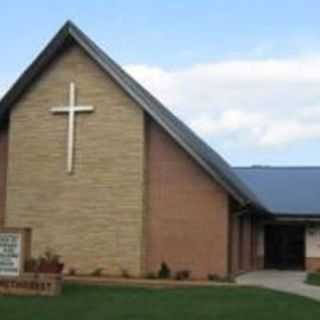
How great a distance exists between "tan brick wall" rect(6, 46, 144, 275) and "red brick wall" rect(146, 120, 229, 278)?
521mm

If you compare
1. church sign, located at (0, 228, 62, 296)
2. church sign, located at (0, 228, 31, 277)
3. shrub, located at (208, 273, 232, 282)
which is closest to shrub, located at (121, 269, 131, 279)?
shrub, located at (208, 273, 232, 282)

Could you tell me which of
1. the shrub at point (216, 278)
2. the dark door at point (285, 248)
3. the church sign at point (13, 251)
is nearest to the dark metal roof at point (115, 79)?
the shrub at point (216, 278)

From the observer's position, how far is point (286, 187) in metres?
46.6

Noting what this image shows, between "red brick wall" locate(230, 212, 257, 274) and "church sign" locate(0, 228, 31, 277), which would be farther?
"red brick wall" locate(230, 212, 257, 274)

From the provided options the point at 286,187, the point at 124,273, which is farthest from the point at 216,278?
the point at 286,187

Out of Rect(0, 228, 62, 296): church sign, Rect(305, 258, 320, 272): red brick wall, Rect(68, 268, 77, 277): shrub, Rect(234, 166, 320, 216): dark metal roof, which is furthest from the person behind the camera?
Rect(234, 166, 320, 216): dark metal roof

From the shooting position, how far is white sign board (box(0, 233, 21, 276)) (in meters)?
24.6

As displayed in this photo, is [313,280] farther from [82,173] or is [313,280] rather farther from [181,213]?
[82,173]

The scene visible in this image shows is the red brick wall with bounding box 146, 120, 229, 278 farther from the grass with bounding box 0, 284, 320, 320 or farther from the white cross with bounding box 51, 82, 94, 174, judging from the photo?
the grass with bounding box 0, 284, 320, 320

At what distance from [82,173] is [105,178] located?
0.90m

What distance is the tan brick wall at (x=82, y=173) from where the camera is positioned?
31.6 m

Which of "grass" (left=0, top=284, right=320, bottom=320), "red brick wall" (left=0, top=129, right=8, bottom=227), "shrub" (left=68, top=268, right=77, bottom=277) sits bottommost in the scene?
"grass" (left=0, top=284, right=320, bottom=320)

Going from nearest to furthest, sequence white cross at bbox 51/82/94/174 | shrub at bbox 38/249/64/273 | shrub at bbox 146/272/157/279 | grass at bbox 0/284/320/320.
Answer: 1. grass at bbox 0/284/320/320
2. shrub at bbox 38/249/64/273
3. shrub at bbox 146/272/157/279
4. white cross at bbox 51/82/94/174

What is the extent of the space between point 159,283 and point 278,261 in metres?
16.6
